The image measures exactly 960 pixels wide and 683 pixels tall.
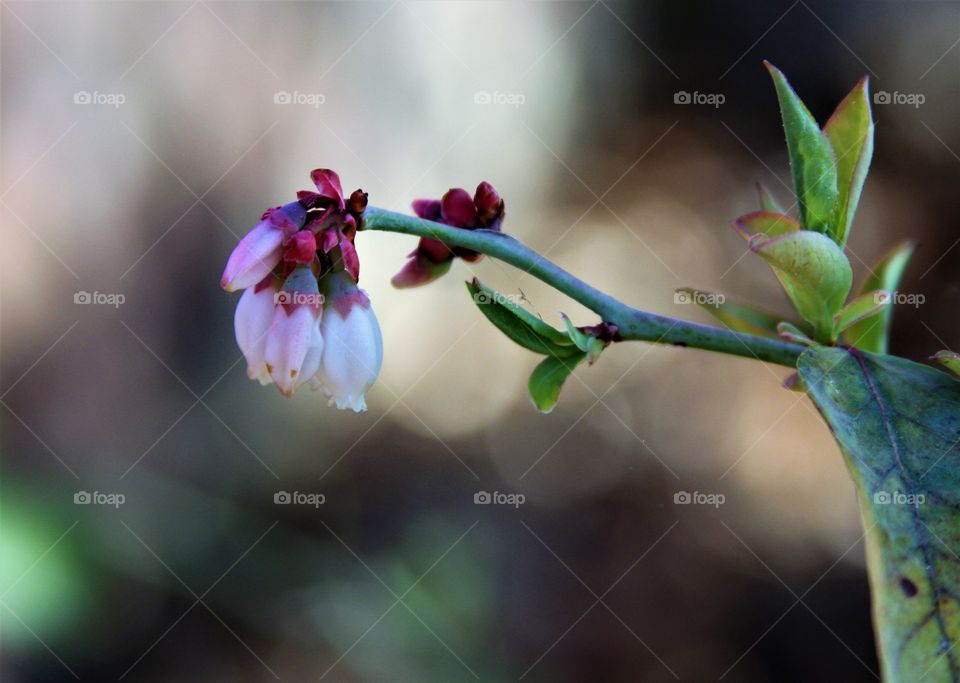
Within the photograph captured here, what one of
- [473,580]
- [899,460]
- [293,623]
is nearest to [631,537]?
[473,580]

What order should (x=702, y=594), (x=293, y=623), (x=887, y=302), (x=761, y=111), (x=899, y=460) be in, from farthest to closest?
(x=761, y=111) < (x=702, y=594) < (x=293, y=623) < (x=887, y=302) < (x=899, y=460)

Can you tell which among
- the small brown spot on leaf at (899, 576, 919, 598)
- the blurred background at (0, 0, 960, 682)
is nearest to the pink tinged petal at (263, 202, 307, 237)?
the small brown spot on leaf at (899, 576, 919, 598)

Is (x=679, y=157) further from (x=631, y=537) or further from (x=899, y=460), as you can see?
(x=899, y=460)

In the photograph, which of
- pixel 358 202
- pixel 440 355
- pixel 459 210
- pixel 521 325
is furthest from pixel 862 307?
pixel 440 355

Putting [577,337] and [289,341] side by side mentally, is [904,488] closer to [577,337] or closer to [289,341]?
[577,337]

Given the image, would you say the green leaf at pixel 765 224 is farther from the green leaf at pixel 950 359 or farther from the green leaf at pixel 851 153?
the green leaf at pixel 950 359

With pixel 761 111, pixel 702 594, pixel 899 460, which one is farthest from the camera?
pixel 761 111

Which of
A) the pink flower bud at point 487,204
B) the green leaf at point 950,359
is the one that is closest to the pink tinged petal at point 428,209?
the pink flower bud at point 487,204
